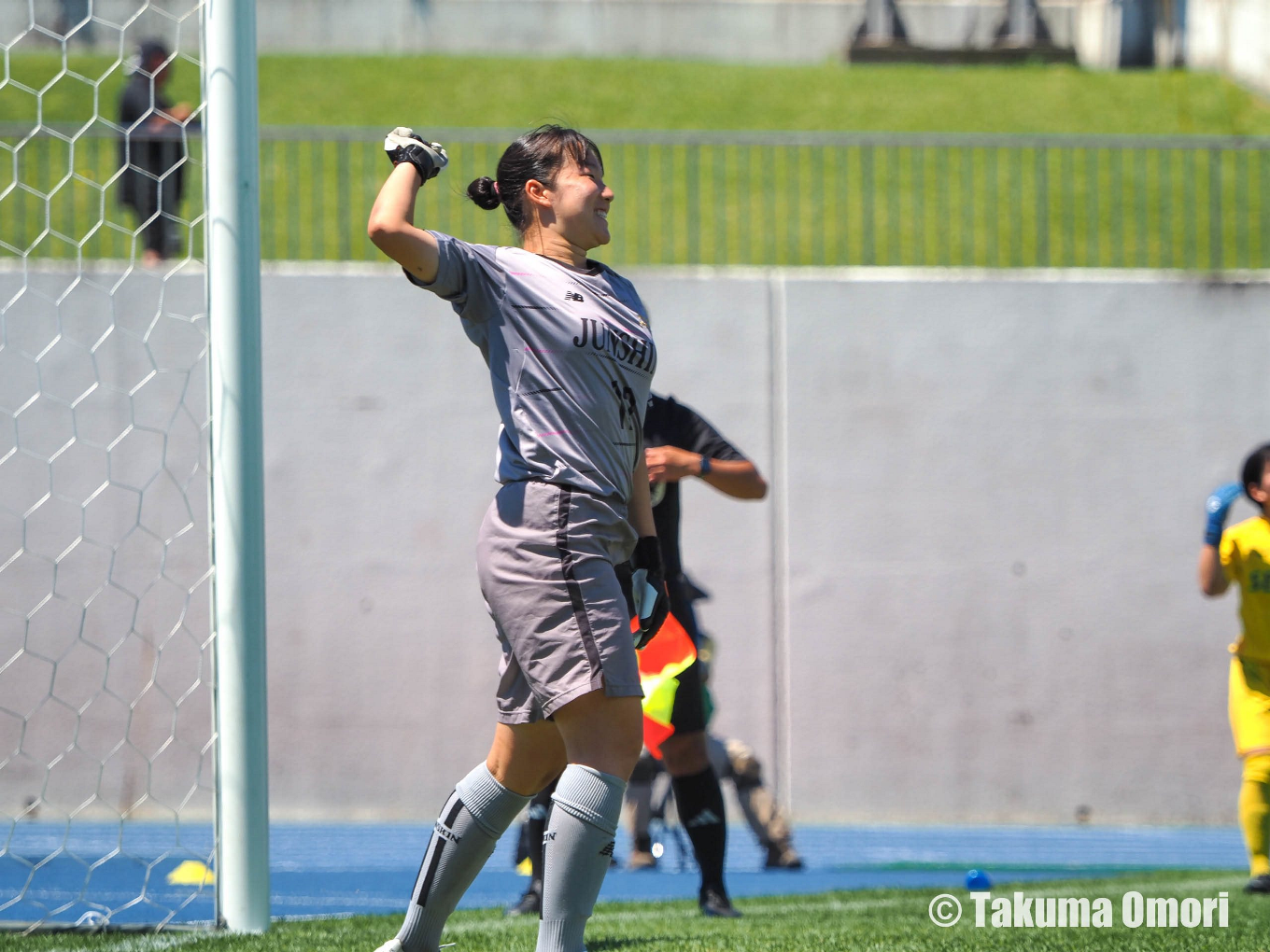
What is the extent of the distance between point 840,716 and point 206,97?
17.1 ft

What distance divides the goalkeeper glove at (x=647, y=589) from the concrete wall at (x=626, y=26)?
16.1m

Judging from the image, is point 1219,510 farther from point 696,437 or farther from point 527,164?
point 527,164

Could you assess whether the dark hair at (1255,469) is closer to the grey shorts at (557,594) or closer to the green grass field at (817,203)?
the grey shorts at (557,594)

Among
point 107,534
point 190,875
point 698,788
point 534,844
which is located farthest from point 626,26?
point 698,788

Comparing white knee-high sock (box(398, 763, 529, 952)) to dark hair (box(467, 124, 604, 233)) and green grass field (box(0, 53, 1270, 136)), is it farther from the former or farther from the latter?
green grass field (box(0, 53, 1270, 136))

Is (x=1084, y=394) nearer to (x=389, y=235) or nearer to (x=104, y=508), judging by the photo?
(x=104, y=508)

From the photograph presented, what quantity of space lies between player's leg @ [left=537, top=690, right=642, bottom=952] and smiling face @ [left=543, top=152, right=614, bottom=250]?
925 millimetres

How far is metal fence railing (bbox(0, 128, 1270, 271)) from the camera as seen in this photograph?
8.73m

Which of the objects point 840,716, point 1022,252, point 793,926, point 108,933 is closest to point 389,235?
point 108,933

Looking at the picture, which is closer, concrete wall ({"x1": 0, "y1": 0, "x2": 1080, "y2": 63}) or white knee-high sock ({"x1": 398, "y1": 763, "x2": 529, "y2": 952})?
white knee-high sock ({"x1": 398, "y1": 763, "x2": 529, "y2": 952})

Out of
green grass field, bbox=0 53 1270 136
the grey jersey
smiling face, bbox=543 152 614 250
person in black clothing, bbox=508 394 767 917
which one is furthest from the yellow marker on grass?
green grass field, bbox=0 53 1270 136

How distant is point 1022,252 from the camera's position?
30.4 ft

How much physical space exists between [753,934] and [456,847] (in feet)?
3.62

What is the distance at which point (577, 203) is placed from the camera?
2717 mm
